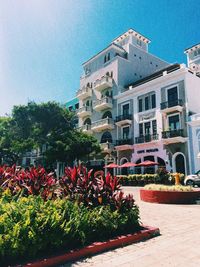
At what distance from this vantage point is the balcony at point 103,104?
33469 mm

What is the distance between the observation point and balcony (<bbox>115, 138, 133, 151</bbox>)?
30.0 meters

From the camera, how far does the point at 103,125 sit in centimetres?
3322

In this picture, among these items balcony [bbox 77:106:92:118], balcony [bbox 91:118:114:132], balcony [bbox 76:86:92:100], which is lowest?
balcony [bbox 91:118:114:132]

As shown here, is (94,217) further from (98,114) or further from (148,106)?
(98,114)

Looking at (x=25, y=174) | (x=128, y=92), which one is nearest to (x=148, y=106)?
(x=128, y=92)

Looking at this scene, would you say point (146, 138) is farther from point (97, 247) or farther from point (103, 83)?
point (97, 247)

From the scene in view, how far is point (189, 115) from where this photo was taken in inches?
968

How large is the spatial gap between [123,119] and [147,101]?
3.95 m

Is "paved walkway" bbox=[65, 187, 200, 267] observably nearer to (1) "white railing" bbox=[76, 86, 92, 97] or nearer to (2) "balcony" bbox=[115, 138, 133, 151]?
(2) "balcony" bbox=[115, 138, 133, 151]

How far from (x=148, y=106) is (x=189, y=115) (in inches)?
224

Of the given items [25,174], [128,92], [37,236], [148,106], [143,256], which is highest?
[128,92]

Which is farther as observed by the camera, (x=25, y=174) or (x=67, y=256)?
(x=25, y=174)

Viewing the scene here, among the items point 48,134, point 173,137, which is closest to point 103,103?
point 48,134

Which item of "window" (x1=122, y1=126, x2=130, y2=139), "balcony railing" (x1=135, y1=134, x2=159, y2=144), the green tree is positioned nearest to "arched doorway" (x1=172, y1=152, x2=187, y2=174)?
"balcony railing" (x1=135, y1=134, x2=159, y2=144)
